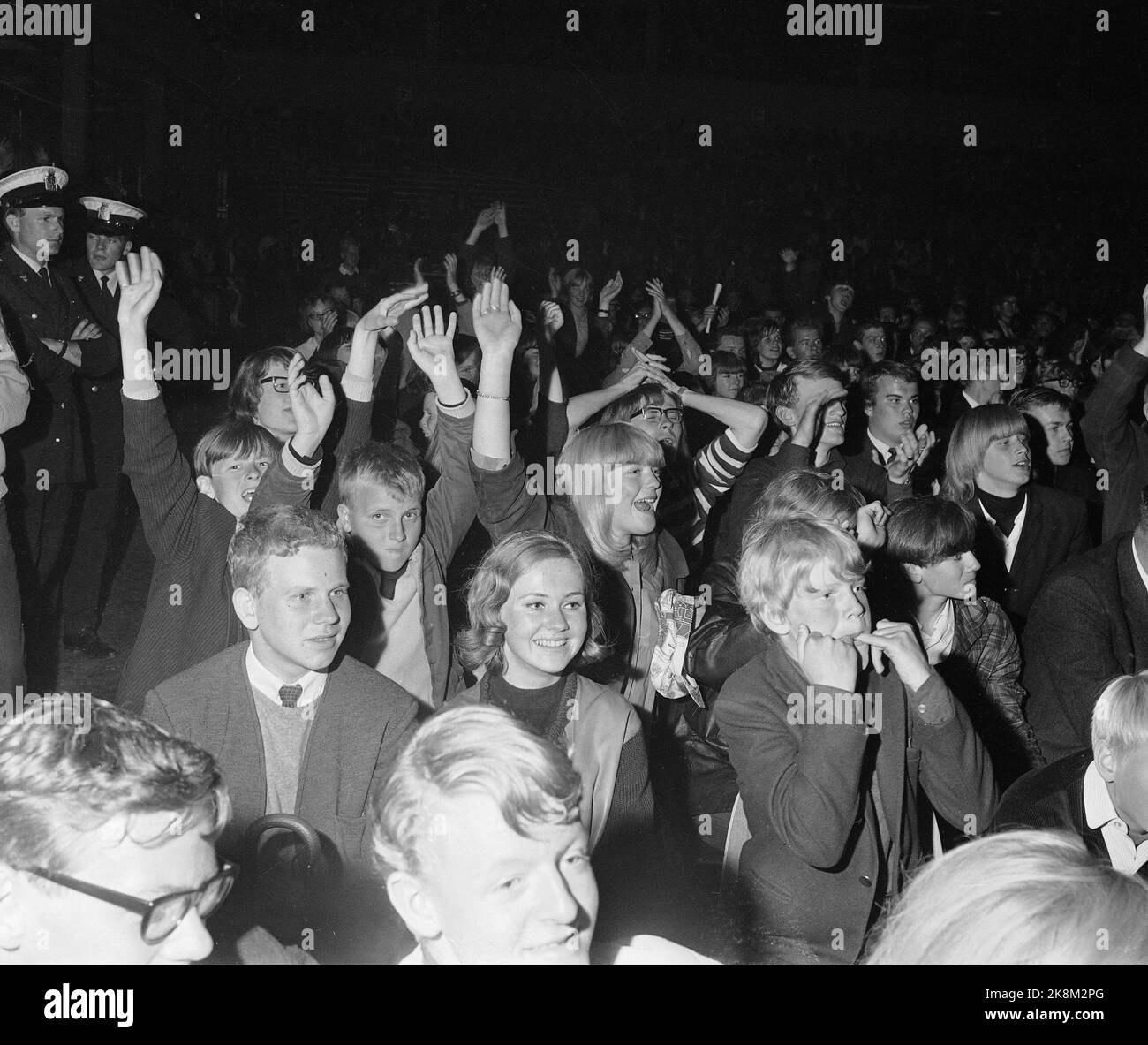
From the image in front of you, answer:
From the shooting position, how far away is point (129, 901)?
52.4 inches

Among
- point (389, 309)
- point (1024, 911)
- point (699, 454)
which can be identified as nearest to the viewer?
point (1024, 911)

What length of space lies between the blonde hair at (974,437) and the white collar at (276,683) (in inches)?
96.3

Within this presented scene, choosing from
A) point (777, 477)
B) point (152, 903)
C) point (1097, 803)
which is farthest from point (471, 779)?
point (777, 477)

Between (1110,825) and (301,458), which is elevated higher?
(301,458)

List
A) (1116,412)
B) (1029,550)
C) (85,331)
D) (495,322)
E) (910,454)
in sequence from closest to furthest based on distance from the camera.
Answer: (495,322), (1029,550), (1116,412), (85,331), (910,454)

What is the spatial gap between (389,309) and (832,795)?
2136 millimetres

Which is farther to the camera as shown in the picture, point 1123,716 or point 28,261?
point 28,261

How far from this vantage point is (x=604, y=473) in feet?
10.8

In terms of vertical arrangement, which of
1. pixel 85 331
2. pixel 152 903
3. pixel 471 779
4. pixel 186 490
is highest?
pixel 85 331

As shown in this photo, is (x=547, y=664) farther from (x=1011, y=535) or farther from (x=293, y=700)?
(x=1011, y=535)

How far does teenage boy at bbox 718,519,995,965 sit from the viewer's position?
213 centimetres

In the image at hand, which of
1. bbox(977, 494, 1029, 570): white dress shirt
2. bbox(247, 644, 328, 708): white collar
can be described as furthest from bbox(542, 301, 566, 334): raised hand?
bbox(247, 644, 328, 708): white collar
